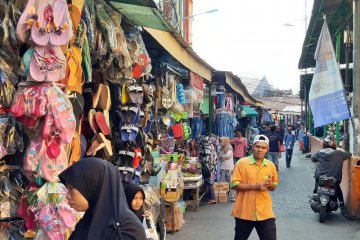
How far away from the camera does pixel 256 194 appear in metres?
5.06

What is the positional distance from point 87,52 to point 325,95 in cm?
568

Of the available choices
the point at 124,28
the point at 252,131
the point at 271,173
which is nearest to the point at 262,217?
the point at 271,173

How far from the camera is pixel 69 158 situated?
379cm

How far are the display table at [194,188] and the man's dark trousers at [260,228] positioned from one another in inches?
145

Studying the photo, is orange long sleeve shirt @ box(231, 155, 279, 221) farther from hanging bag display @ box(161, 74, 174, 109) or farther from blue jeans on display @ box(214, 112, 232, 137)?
blue jeans on display @ box(214, 112, 232, 137)

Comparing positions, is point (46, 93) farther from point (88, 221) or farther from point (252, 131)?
point (252, 131)

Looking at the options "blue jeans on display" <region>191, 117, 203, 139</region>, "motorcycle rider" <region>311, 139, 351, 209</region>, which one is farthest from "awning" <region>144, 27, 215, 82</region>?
"motorcycle rider" <region>311, 139, 351, 209</region>

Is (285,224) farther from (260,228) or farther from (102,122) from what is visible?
(102,122)

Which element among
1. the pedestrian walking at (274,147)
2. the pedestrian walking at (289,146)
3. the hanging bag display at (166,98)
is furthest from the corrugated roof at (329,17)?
the pedestrian walking at (289,146)

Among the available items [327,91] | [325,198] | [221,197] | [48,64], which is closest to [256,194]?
[48,64]

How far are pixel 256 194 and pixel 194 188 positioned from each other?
13.6ft

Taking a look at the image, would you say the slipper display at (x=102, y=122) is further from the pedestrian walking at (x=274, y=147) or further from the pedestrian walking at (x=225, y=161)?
the pedestrian walking at (x=274, y=147)

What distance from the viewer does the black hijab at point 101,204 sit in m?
2.42

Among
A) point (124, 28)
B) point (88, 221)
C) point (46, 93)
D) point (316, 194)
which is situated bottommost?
point (316, 194)
